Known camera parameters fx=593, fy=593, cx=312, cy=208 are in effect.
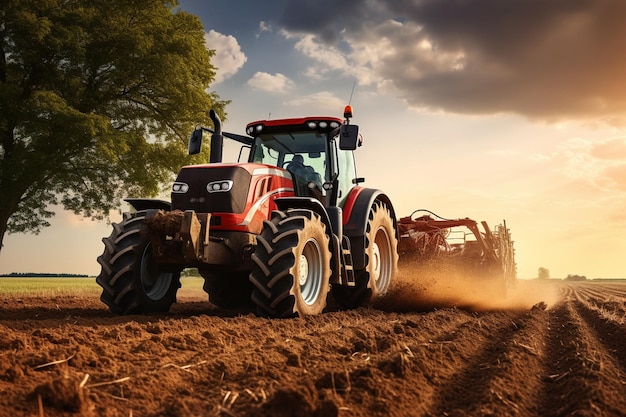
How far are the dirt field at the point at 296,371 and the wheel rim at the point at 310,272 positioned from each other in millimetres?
702

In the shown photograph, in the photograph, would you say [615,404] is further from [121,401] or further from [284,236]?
[284,236]

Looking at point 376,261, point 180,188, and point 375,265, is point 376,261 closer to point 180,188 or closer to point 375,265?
point 375,265

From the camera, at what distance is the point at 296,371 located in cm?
409

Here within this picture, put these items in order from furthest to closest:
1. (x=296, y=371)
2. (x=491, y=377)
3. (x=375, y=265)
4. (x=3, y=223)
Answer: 1. (x=3, y=223)
2. (x=375, y=265)
3. (x=491, y=377)
4. (x=296, y=371)

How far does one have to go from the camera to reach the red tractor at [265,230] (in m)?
6.89

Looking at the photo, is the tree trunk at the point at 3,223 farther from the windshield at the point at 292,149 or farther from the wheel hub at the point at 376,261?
the wheel hub at the point at 376,261

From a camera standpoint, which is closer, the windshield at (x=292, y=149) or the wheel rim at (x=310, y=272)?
the wheel rim at (x=310, y=272)

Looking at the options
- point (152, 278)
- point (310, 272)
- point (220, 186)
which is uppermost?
point (220, 186)

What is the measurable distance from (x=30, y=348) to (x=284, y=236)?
298 cm

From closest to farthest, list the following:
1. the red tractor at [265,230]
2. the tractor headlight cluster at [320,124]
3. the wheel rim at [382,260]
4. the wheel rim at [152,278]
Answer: the red tractor at [265,230] < the wheel rim at [152,278] < the tractor headlight cluster at [320,124] < the wheel rim at [382,260]

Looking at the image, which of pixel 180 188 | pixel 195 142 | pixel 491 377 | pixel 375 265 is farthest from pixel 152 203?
pixel 491 377

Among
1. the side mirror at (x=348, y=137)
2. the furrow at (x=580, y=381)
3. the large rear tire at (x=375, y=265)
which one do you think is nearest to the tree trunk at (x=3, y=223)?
the large rear tire at (x=375, y=265)

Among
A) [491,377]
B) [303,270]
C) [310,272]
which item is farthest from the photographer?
[310,272]

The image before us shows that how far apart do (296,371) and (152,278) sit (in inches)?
171
